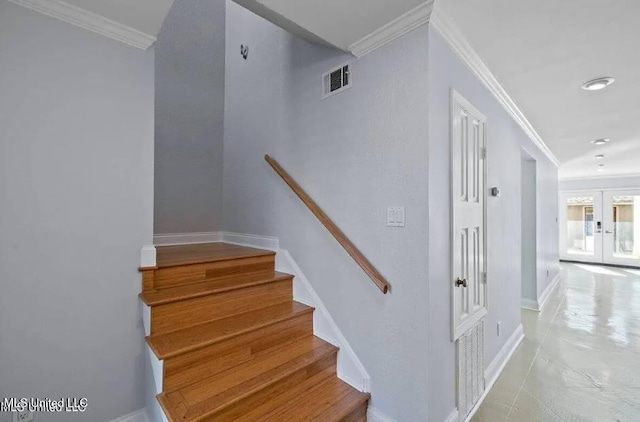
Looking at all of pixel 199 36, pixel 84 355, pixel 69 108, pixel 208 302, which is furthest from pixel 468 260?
pixel 199 36

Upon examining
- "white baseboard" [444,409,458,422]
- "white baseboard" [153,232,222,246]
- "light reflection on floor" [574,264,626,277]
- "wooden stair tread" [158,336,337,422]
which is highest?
"white baseboard" [153,232,222,246]

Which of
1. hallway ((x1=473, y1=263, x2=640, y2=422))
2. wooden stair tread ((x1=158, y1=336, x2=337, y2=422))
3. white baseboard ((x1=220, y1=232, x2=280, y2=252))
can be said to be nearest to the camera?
wooden stair tread ((x1=158, y1=336, x2=337, y2=422))

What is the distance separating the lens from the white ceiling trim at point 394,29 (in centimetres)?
151

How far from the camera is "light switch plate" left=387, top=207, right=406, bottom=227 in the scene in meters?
1.63

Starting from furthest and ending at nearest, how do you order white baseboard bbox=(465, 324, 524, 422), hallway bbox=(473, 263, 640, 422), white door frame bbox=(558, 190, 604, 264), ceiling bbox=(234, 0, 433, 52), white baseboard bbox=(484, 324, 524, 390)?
1. white door frame bbox=(558, 190, 604, 264)
2. white baseboard bbox=(484, 324, 524, 390)
3. white baseboard bbox=(465, 324, 524, 422)
4. hallway bbox=(473, 263, 640, 422)
5. ceiling bbox=(234, 0, 433, 52)

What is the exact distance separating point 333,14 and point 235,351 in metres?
2.10

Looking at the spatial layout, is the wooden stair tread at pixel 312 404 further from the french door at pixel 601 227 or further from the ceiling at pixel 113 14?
the french door at pixel 601 227

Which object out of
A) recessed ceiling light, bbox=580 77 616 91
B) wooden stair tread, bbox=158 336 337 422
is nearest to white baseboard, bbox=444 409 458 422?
wooden stair tread, bbox=158 336 337 422

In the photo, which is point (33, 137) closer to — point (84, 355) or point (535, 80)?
point (84, 355)

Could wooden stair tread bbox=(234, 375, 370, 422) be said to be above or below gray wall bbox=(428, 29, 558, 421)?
below

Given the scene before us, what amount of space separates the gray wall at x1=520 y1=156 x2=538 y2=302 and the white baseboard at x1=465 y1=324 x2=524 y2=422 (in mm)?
1199

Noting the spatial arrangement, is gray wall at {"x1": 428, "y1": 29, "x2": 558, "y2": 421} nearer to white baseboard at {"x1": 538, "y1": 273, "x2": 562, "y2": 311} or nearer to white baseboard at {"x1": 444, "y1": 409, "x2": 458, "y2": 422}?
white baseboard at {"x1": 444, "y1": 409, "x2": 458, "y2": 422}

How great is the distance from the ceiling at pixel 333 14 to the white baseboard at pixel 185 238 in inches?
103

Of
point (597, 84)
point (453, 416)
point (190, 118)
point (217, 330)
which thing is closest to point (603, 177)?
point (597, 84)
